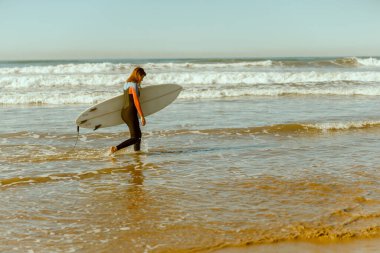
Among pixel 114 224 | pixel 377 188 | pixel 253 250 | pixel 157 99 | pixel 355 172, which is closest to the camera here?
pixel 253 250

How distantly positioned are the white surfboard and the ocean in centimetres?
51

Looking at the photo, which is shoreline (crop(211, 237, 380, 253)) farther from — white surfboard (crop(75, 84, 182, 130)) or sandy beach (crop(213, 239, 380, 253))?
white surfboard (crop(75, 84, 182, 130))

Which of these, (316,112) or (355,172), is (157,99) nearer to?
(355,172)

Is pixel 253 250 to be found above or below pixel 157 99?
below

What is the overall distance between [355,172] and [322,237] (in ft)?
9.04

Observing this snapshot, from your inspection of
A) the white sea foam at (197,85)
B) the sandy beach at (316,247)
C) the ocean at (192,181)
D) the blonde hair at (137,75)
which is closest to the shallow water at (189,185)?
the ocean at (192,181)

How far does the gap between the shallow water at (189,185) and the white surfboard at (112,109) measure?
0.52 meters

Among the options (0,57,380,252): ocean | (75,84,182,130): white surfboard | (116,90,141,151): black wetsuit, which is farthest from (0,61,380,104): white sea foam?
(116,90,141,151): black wetsuit

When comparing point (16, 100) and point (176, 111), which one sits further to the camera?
point (16, 100)

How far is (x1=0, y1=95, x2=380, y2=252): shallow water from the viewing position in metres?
4.45

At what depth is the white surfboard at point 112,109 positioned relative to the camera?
8961mm

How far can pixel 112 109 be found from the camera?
9.09 metres

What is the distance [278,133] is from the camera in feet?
34.3

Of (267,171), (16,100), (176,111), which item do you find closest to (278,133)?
(267,171)
